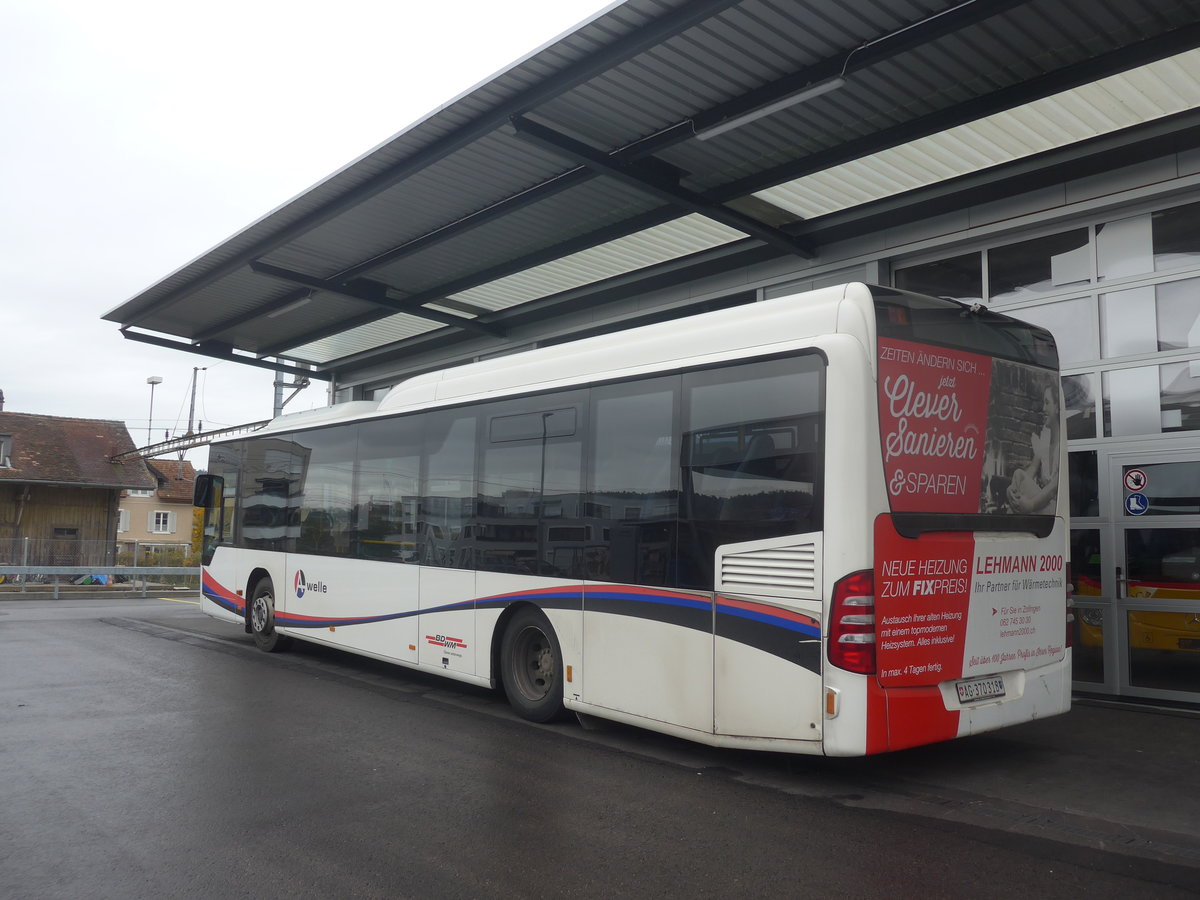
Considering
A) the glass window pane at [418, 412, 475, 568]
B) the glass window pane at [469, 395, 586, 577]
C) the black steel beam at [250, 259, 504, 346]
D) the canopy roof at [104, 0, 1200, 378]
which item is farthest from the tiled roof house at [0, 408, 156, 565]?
the glass window pane at [469, 395, 586, 577]

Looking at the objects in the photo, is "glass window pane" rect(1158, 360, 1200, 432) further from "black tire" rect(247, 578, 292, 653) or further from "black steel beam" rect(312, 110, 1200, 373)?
"black tire" rect(247, 578, 292, 653)

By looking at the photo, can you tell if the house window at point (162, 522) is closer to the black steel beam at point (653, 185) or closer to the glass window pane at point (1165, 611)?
the black steel beam at point (653, 185)

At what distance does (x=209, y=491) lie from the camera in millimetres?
14484

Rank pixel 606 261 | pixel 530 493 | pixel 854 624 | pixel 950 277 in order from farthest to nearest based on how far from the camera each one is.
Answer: pixel 606 261
pixel 950 277
pixel 530 493
pixel 854 624

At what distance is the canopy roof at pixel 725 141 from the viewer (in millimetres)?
8344

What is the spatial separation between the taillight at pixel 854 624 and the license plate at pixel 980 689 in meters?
0.93

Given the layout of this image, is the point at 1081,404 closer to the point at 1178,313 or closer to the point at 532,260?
the point at 1178,313

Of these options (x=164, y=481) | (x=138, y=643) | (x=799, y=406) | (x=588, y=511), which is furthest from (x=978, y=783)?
(x=164, y=481)

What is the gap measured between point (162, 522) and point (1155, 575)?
208 ft

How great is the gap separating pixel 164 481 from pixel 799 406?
5986 centimetres

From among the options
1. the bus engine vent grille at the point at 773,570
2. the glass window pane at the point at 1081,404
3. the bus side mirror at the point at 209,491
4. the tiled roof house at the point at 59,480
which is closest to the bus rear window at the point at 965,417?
the bus engine vent grille at the point at 773,570

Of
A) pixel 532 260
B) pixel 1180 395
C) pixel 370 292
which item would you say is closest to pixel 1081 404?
pixel 1180 395

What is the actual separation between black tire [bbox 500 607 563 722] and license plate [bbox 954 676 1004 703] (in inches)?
126

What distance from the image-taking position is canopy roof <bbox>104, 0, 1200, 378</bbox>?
8.34m
